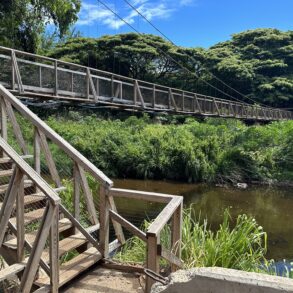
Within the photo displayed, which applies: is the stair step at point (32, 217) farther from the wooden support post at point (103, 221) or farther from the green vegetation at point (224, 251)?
the green vegetation at point (224, 251)

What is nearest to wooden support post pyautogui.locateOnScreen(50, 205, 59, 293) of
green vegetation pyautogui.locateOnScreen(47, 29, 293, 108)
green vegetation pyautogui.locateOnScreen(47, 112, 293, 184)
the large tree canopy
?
the large tree canopy

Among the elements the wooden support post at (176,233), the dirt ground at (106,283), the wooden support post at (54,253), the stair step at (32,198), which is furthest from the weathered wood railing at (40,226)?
the wooden support post at (176,233)

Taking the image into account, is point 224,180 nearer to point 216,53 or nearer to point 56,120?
point 56,120

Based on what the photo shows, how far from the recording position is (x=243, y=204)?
12.3m

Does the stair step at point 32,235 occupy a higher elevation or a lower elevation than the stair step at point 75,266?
higher

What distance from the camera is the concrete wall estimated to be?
1.84 metres

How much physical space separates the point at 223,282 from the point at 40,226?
4.88ft

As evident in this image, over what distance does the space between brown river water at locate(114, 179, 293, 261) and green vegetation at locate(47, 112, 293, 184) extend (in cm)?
64

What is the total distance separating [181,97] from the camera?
49.8ft

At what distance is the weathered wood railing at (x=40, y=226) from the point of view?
9.41 ft

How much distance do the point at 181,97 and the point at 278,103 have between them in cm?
2328

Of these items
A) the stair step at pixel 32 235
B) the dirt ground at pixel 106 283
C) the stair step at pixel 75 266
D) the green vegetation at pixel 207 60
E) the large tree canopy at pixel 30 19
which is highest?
the green vegetation at pixel 207 60

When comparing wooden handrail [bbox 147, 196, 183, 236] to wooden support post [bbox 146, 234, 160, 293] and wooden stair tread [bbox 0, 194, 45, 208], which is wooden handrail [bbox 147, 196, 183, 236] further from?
wooden stair tread [bbox 0, 194, 45, 208]

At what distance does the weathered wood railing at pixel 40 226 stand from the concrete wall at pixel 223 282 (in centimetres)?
113
